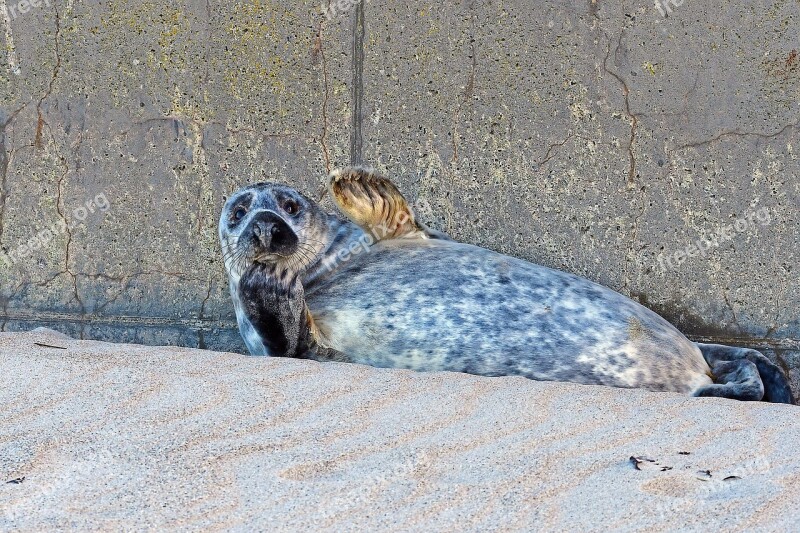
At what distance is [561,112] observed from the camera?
3887 mm

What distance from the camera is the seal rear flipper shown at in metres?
3.12

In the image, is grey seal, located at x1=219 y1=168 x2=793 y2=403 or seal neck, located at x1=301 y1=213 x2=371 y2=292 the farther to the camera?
seal neck, located at x1=301 y1=213 x2=371 y2=292

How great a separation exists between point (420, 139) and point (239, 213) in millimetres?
863

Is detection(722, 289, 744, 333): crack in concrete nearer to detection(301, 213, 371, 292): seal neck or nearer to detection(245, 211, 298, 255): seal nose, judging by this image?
detection(301, 213, 371, 292): seal neck

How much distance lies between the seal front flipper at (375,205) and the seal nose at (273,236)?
0.55 metres

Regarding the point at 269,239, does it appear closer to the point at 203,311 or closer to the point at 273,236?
the point at 273,236

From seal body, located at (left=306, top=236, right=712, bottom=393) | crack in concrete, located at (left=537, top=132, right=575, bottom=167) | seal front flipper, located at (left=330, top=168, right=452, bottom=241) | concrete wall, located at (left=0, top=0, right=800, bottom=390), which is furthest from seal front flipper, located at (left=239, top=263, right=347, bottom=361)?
crack in concrete, located at (left=537, top=132, right=575, bottom=167)

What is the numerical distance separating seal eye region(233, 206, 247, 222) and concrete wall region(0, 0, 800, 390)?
460 mm

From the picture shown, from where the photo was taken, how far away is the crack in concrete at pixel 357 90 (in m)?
3.98

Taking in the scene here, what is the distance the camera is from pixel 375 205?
3699mm

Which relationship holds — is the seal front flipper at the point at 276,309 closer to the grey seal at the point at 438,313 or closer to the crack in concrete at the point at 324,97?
the grey seal at the point at 438,313

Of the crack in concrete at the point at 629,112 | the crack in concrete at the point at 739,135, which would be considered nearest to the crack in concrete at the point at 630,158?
the crack in concrete at the point at 629,112

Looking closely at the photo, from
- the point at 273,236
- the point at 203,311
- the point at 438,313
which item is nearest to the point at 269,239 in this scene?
the point at 273,236

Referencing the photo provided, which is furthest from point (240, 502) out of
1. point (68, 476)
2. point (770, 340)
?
point (770, 340)
